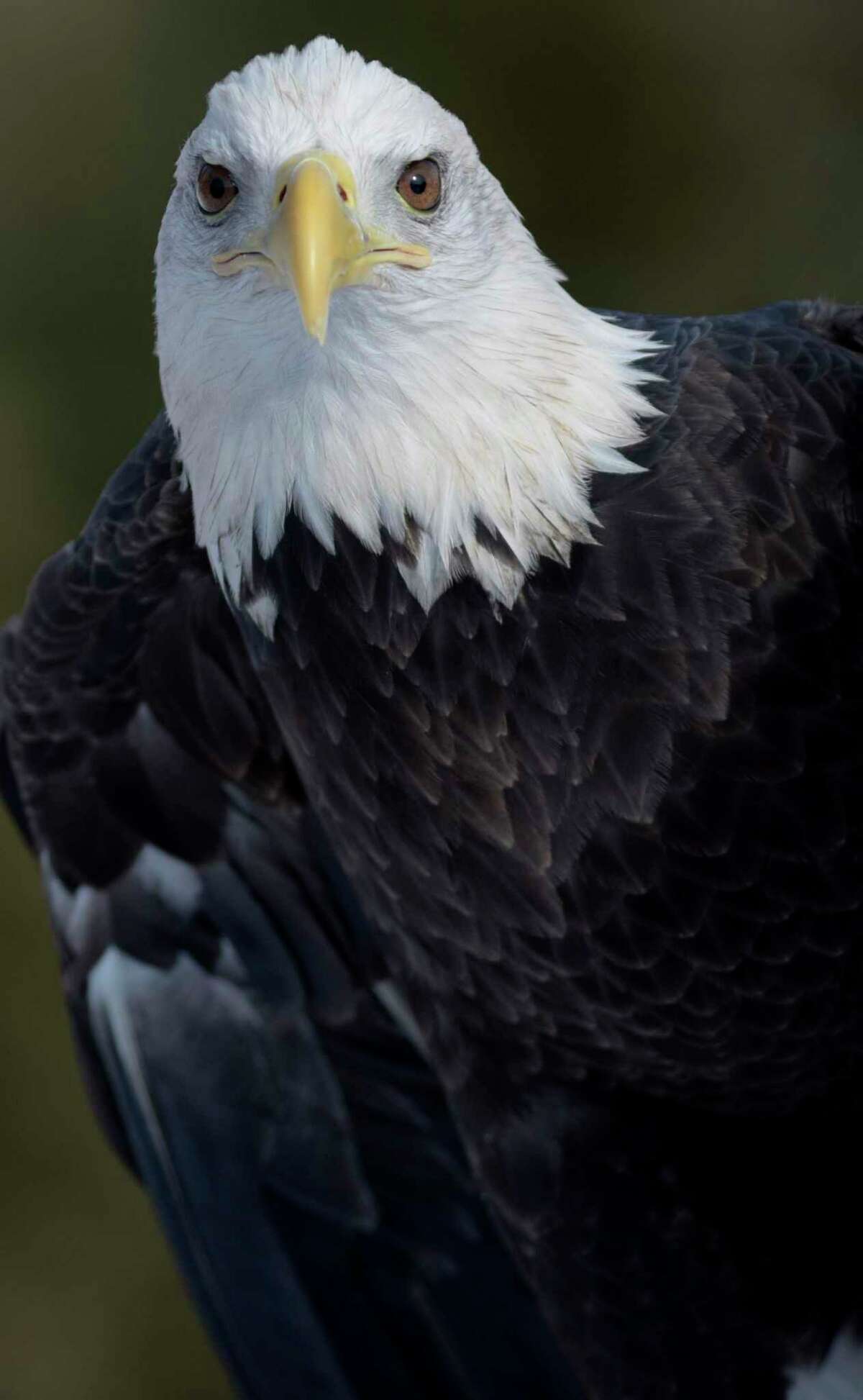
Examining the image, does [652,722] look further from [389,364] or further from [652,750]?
[389,364]

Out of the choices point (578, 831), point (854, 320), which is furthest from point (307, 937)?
point (854, 320)

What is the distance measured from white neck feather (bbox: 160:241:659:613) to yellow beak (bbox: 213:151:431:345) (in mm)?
30

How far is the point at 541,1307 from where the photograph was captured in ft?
6.58

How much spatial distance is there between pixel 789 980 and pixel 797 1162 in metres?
0.39

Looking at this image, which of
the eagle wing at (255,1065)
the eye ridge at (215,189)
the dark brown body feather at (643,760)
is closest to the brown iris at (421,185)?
the eye ridge at (215,189)

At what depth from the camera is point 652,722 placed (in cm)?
159

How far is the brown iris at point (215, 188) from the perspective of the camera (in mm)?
1510

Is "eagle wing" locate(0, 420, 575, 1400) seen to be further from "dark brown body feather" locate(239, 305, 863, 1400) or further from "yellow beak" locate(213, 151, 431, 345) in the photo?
"yellow beak" locate(213, 151, 431, 345)

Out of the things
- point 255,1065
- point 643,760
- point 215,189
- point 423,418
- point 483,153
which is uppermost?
point 483,153

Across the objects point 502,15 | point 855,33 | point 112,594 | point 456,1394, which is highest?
point 502,15

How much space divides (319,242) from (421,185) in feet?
0.60

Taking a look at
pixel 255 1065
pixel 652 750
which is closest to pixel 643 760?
pixel 652 750

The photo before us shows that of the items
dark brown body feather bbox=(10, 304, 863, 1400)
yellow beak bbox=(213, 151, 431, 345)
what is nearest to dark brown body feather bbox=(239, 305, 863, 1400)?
dark brown body feather bbox=(10, 304, 863, 1400)

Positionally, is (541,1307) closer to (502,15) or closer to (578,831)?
(578,831)
